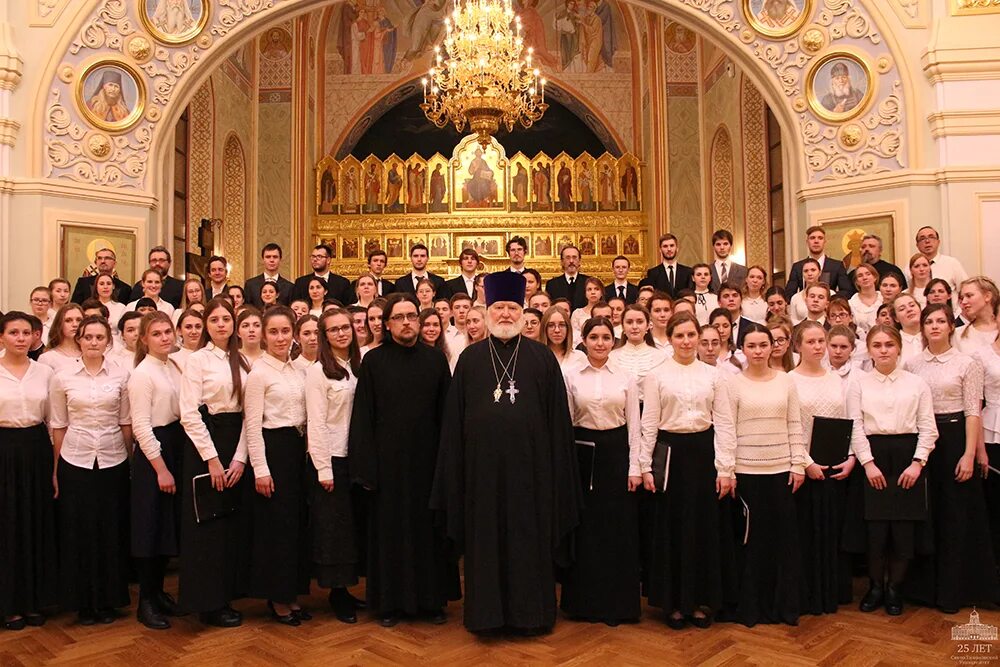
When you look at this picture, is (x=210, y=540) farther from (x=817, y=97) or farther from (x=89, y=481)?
(x=817, y=97)

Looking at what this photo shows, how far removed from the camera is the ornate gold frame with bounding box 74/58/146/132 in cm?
958

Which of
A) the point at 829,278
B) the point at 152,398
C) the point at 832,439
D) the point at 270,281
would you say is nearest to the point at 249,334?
the point at 152,398

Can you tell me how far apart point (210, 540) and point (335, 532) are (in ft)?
2.24

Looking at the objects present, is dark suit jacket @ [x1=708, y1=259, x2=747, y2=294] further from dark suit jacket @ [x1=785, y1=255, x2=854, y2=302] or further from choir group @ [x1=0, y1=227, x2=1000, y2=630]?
choir group @ [x1=0, y1=227, x2=1000, y2=630]

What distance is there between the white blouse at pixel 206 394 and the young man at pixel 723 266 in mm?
5189

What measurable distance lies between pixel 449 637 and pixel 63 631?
2.16 m

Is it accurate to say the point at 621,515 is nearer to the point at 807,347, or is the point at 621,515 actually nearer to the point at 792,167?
the point at 807,347

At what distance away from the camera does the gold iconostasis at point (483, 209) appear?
17.4 m

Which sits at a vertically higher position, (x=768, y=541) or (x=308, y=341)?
(x=308, y=341)

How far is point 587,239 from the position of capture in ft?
57.3

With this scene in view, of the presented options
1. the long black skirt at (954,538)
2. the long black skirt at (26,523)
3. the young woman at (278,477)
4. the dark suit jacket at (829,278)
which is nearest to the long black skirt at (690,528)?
the long black skirt at (954,538)

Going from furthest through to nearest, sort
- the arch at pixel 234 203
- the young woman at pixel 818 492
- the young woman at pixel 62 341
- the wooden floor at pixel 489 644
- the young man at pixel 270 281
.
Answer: the arch at pixel 234 203 → the young man at pixel 270 281 → the young woman at pixel 62 341 → the young woman at pixel 818 492 → the wooden floor at pixel 489 644

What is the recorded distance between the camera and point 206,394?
16.2ft

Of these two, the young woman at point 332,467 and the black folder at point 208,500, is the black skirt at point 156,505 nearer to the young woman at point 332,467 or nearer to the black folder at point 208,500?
the black folder at point 208,500
